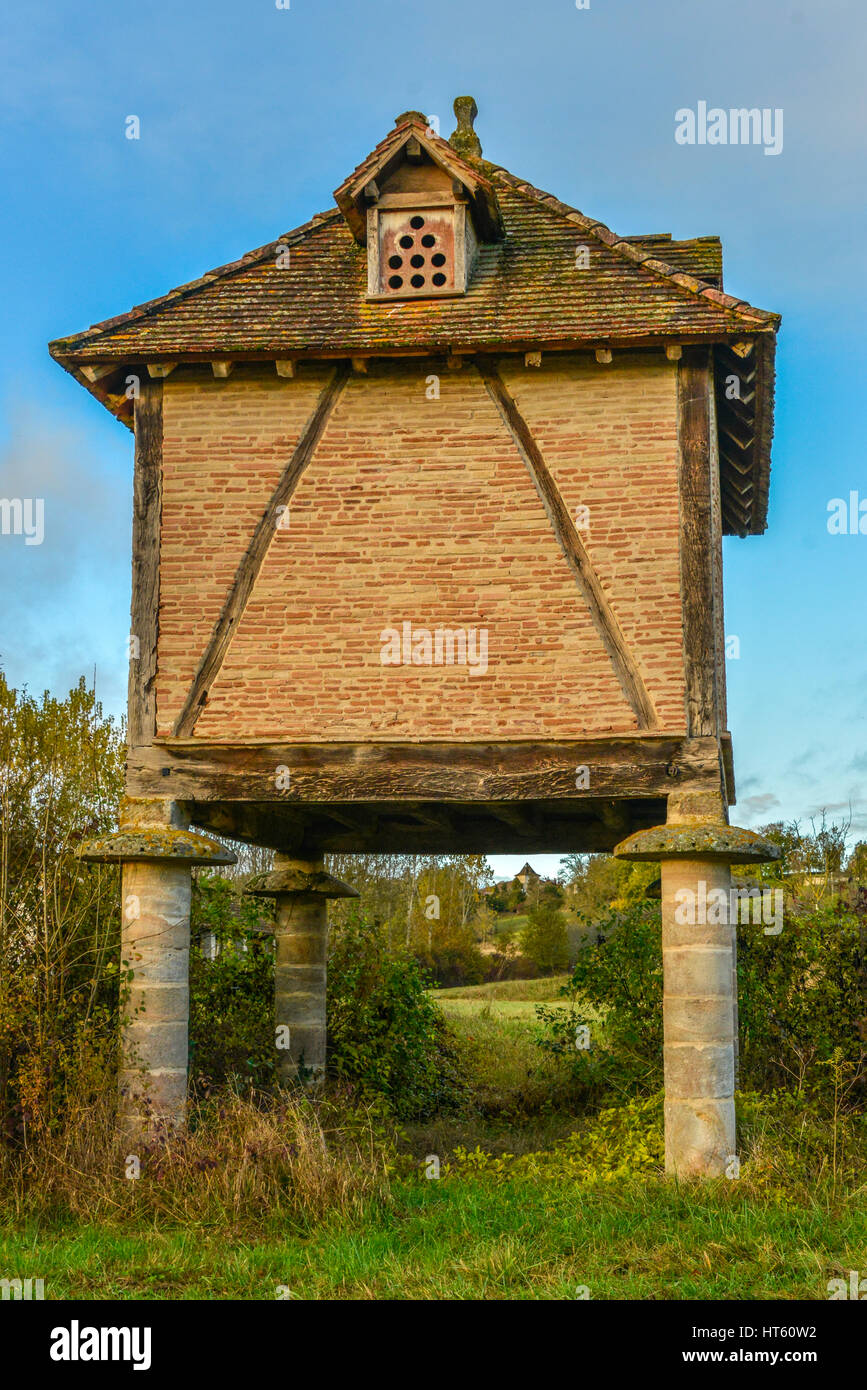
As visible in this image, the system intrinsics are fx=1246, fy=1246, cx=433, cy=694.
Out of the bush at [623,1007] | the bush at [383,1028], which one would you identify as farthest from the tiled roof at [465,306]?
the bush at [383,1028]

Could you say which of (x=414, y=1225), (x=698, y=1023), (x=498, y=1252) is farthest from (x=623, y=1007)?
(x=498, y=1252)

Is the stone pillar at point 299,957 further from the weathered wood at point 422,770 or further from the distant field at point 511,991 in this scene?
the distant field at point 511,991

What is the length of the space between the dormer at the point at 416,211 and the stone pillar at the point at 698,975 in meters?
4.80

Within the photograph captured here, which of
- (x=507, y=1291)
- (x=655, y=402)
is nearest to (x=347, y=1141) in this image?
(x=507, y=1291)

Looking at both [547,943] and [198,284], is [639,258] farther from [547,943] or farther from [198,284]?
[547,943]

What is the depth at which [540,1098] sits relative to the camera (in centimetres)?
1475

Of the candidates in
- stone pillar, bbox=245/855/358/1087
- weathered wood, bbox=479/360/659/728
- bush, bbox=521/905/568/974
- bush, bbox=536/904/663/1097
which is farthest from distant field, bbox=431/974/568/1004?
weathered wood, bbox=479/360/659/728

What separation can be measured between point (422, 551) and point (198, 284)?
3182mm

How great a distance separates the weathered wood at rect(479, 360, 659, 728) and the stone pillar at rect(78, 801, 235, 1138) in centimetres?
348

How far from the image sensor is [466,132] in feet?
40.3

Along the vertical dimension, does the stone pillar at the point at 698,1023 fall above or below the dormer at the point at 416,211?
below

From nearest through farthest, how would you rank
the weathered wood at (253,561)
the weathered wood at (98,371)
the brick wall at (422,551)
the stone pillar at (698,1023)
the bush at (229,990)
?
the stone pillar at (698,1023), the brick wall at (422,551), the weathered wood at (253,561), the weathered wood at (98,371), the bush at (229,990)

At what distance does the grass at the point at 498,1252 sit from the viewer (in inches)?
276

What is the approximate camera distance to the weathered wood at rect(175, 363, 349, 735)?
9.98 metres
